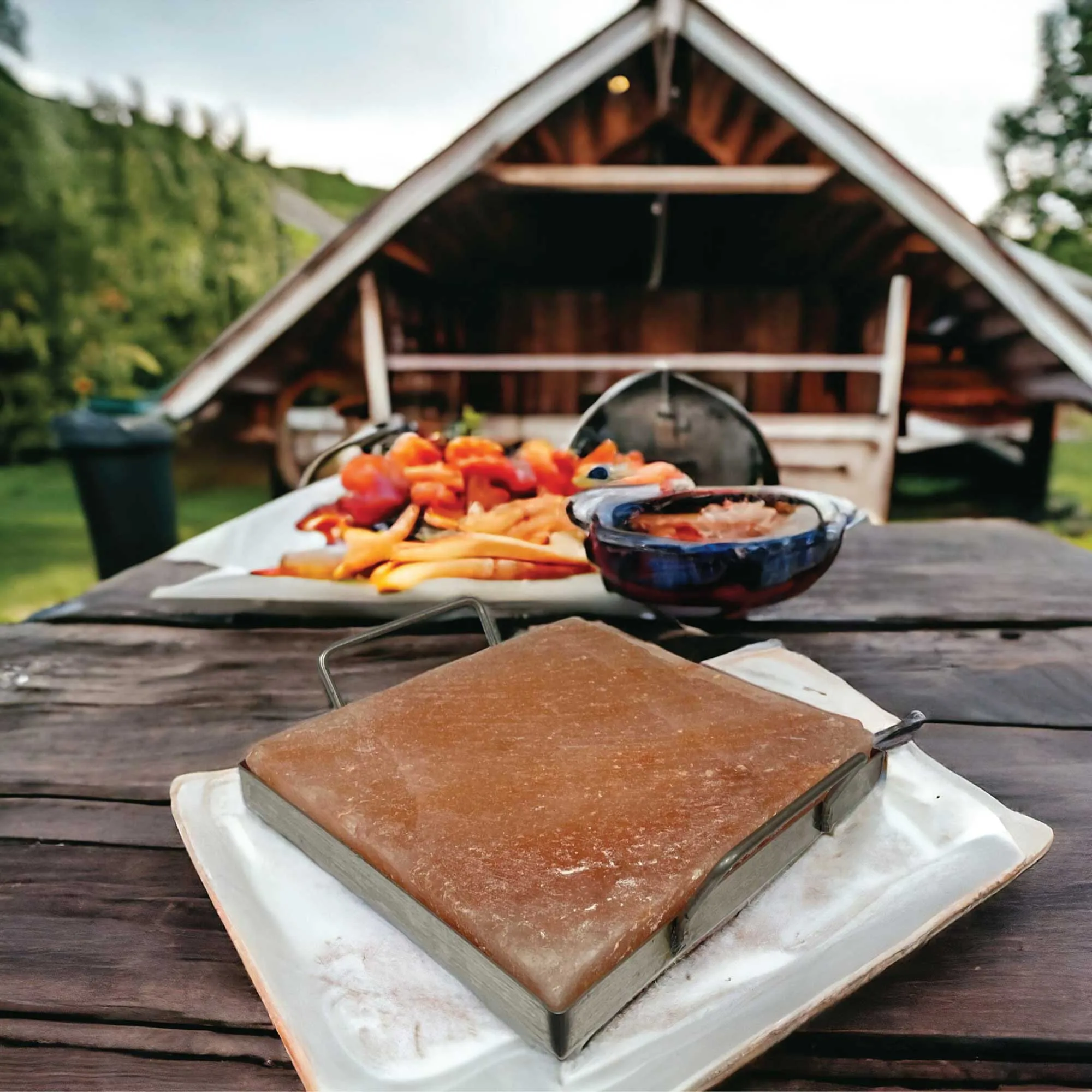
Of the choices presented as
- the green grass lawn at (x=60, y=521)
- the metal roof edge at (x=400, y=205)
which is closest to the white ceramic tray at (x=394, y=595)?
the metal roof edge at (x=400, y=205)

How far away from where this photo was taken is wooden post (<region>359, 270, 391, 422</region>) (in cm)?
484

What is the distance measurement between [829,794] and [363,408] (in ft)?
23.3

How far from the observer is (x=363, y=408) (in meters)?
7.16

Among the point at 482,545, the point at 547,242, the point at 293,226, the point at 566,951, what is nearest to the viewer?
the point at 566,951

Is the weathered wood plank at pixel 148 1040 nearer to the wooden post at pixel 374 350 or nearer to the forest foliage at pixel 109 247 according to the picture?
the wooden post at pixel 374 350

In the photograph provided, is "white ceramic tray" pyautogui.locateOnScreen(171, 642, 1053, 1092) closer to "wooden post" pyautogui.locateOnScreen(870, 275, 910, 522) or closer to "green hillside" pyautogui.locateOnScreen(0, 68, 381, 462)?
"wooden post" pyautogui.locateOnScreen(870, 275, 910, 522)

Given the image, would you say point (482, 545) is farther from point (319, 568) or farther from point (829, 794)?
point (829, 794)

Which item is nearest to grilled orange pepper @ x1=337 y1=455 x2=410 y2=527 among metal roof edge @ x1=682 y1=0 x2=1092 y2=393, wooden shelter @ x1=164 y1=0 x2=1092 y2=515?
wooden shelter @ x1=164 y1=0 x2=1092 y2=515

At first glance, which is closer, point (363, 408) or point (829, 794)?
point (829, 794)

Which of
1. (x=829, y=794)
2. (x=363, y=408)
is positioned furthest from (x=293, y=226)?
(x=829, y=794)

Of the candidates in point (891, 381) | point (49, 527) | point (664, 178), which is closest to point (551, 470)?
A: point (664, 178)

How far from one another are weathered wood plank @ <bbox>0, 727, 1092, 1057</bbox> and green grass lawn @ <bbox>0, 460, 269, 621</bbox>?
5202 millimetres

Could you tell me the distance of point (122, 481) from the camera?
4.24 meters

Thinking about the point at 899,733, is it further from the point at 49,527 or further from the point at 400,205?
the point at 49,527
